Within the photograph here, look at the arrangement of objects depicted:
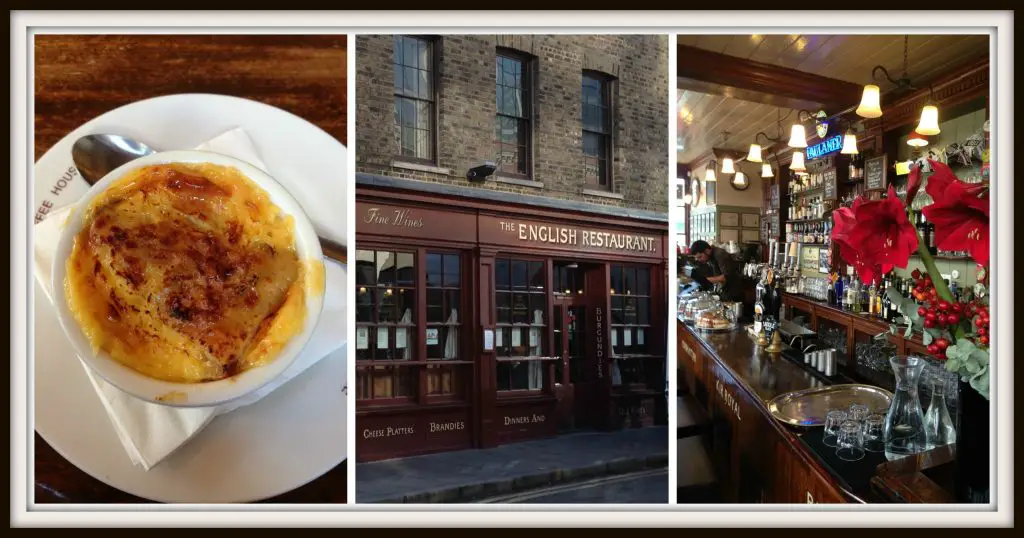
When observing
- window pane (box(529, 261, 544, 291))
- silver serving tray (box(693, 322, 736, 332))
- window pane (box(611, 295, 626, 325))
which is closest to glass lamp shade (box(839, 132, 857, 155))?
silver serving tray (box(693, 322, 736, 332))

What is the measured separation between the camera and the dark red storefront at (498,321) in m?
1.91

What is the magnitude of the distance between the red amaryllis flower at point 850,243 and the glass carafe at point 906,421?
13.8 inches

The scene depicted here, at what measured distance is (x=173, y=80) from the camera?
7.15 feet

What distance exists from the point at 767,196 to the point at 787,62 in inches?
24.8

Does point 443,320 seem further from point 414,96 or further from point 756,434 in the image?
point 756,434

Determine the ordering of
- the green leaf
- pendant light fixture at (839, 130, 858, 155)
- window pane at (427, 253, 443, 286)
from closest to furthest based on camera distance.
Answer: the green leaf
window pane at (427, 253, 443, 286)
pendant light fixture at (839, 130, 858, 155)

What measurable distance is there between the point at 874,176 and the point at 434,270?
3.64m

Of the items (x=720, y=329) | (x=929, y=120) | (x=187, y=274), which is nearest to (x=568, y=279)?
(x=187, y=274)

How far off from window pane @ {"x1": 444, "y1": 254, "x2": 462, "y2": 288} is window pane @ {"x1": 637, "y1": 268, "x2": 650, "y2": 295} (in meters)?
0.61

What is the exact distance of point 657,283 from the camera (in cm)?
204

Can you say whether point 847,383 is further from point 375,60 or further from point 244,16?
point 244,16

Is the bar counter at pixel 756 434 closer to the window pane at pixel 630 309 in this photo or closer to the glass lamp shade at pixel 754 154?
the window pane at pixel 630 309

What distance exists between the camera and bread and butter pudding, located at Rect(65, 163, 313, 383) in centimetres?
183

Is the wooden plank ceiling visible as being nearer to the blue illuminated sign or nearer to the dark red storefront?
the blue illuminated sign
